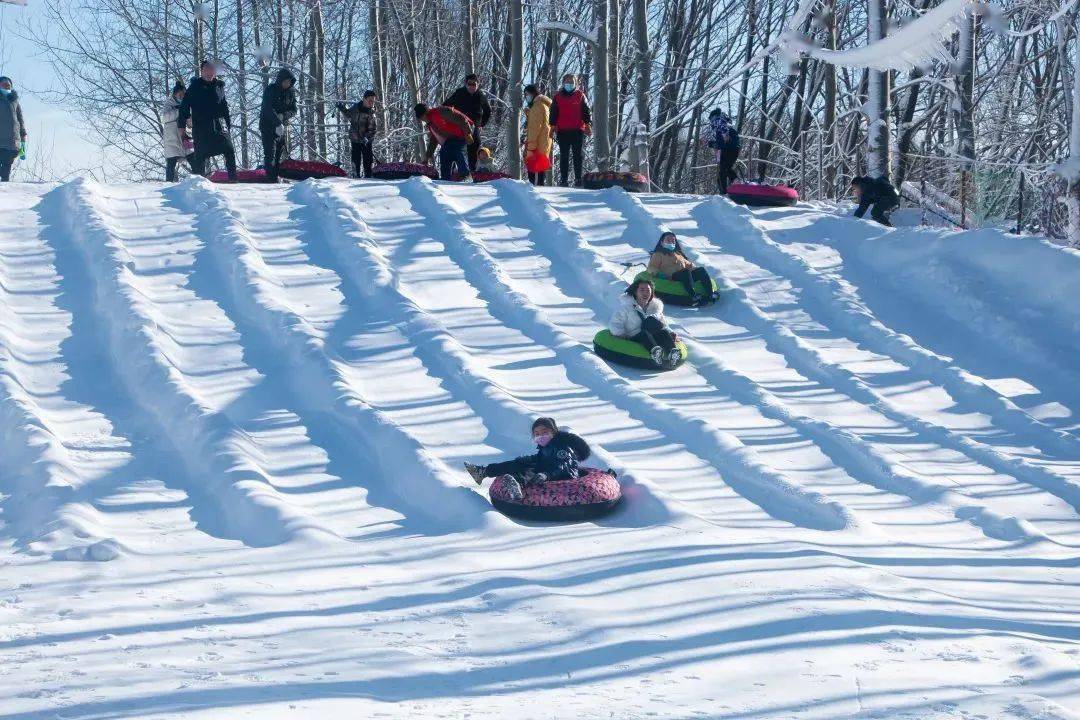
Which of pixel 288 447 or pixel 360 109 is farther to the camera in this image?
pixel 360 109

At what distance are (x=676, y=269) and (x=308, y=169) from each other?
215 inches

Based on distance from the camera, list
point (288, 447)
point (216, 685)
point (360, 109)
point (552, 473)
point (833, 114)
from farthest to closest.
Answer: point (833, 114), point (360, 109), point (288, 447), point (552, 473), point (216, 685)

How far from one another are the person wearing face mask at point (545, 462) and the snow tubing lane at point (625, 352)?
7.92 ft

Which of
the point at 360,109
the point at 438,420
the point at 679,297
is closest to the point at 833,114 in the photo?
the point at 360,109

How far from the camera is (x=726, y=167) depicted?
15344mm

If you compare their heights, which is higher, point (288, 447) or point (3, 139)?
point (3, 139)

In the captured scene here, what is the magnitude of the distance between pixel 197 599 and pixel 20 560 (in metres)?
1.15

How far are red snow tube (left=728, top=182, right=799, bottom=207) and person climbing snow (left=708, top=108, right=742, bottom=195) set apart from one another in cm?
74

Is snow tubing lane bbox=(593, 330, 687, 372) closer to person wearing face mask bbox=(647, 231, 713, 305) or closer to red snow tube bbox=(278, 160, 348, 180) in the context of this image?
person wearing face mask bbox=(647, 231, 713, 305)

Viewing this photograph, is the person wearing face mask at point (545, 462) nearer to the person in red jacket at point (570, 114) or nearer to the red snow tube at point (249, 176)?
the person in red jacket at point (570, 114)

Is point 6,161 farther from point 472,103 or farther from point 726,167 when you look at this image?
point 726,167

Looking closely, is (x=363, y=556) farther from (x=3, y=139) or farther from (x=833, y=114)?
(x=833, y=114)

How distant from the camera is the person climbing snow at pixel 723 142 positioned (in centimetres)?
1499

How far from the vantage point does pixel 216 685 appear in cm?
410
